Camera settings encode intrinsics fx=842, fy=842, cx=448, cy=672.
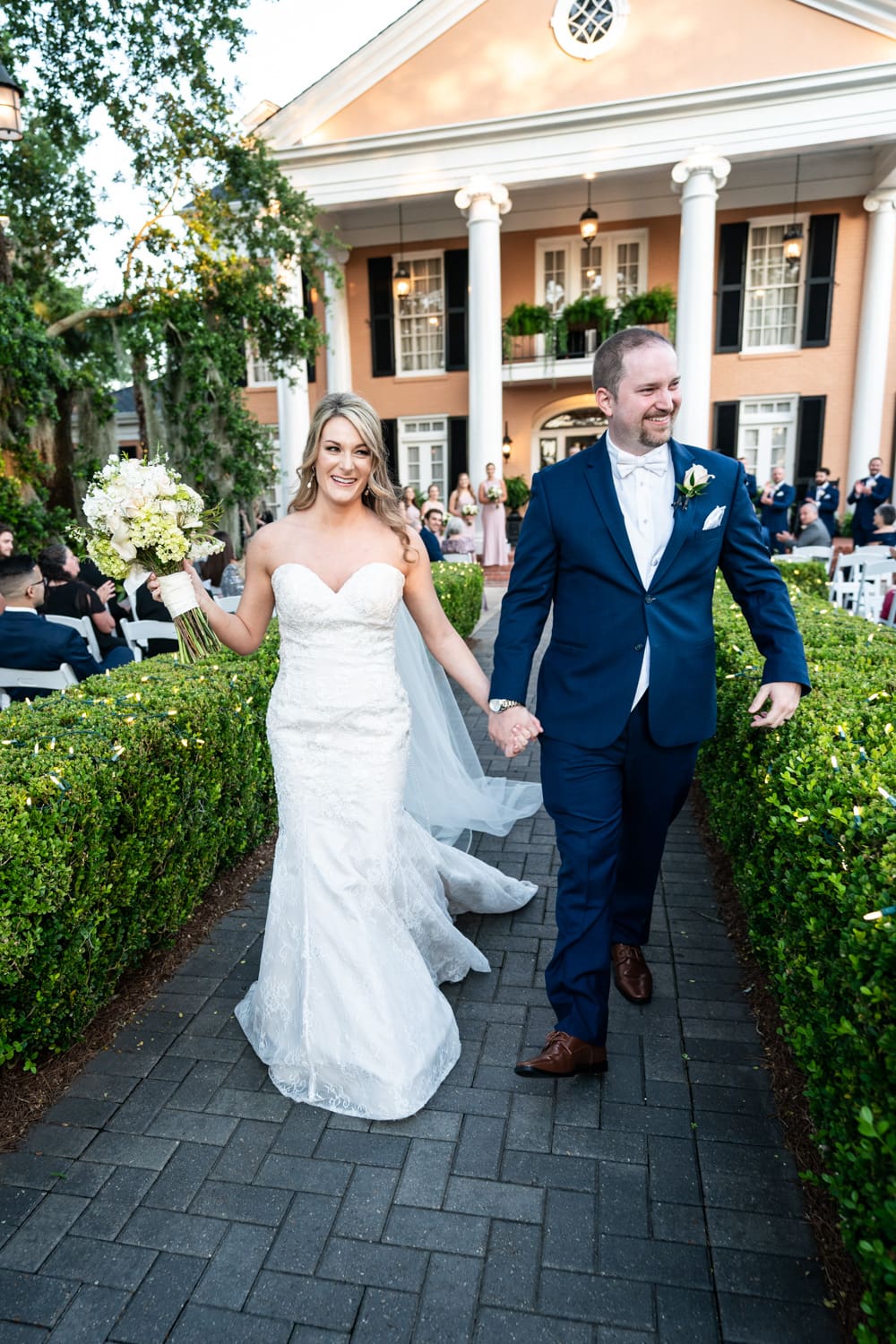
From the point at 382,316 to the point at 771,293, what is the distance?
955cm

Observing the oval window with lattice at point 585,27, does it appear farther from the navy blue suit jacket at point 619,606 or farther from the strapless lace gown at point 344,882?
the strapless lace gown at point 344,882

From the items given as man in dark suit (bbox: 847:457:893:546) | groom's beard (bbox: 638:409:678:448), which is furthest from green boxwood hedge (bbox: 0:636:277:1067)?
man in dark suit (bbox: 847:457:893:546)

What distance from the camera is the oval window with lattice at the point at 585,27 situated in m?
16.8

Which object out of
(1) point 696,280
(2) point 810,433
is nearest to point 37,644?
(1) point 696,280

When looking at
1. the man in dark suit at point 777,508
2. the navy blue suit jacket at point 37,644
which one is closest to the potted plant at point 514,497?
the man in dark suit at point 777,508

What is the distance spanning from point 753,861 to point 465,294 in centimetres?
2051

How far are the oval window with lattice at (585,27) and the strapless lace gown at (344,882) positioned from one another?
61.2 feet

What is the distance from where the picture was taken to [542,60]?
17203 mm

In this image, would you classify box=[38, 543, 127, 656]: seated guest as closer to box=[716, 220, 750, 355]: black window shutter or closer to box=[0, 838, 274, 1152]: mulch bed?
box=[0, 838, 274, 1152]: mulch bed

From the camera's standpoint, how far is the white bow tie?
2.82 metres

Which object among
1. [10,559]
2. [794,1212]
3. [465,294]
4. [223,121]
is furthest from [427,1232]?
[465,294]

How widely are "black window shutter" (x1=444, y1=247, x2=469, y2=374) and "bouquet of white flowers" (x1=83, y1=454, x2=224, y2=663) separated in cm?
1953

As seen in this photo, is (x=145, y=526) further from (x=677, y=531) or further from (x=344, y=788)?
(x=677, y=531)

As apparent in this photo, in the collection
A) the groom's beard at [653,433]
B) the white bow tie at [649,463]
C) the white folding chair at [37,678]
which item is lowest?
the white folding chair at [37,678]
